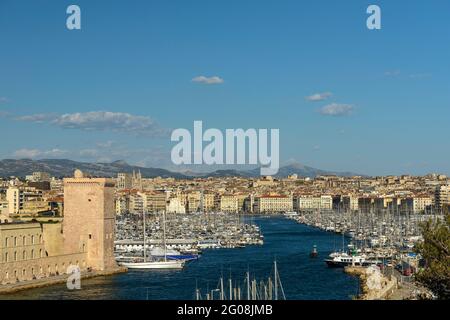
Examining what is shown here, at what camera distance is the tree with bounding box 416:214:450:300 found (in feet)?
18.4

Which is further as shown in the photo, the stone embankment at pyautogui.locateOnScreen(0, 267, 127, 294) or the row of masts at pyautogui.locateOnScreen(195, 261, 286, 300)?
the stone embankment at pyautogui.locateOnScreen(0, 267, 127, 294)

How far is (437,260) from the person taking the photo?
20.0ft

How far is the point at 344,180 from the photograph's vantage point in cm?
6744

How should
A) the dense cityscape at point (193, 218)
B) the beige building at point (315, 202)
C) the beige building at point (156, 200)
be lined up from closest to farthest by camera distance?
1. the dense cityscape at point (193, 218)
2. the beige building at point (156, 200)
3. the beige building at point (315, 202)

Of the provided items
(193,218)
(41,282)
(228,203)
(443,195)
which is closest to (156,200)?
(193,218)

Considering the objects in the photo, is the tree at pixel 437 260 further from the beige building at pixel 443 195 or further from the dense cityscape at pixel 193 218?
the beige building at pixel 443 195

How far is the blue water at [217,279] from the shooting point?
35.1 feet

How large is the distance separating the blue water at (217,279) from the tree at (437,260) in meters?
3.89

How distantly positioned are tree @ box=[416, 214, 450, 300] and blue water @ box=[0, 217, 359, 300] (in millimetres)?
3890

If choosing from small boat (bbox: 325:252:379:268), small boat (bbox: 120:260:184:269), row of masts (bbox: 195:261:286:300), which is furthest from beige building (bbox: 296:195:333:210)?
row of masts (bbox: 195:261:286:300)

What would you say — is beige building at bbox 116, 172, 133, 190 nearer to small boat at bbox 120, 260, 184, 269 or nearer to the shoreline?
small boat at bbox 120, 260, 184, 269

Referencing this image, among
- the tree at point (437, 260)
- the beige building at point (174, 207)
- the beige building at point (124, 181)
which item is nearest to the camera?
the tree at point (437, 260)

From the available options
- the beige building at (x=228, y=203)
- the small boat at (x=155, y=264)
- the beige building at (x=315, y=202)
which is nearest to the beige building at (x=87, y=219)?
the small boat at (x=155, y=264)
